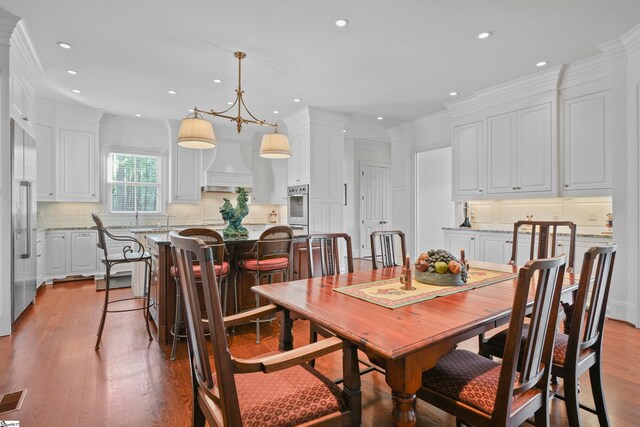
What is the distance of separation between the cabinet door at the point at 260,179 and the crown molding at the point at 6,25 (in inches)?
166

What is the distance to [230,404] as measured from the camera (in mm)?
980

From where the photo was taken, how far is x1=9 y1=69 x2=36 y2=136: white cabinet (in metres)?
3.22

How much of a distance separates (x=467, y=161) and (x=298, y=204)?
275 centimetres

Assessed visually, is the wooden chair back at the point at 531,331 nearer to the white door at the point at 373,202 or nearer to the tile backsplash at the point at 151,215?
the tile backsplash at the point at 151,215

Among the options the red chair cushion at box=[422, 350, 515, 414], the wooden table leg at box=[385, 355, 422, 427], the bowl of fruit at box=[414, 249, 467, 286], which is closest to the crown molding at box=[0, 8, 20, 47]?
the bowl of fruit at box=[414, 249, 467, 286]

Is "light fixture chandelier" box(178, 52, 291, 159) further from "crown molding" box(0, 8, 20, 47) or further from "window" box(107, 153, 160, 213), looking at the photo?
"window" box(107, 153, 160, 213)

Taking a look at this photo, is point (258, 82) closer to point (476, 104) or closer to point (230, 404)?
point (476, 104)

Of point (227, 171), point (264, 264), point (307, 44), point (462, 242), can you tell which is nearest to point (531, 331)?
point (264, 264)

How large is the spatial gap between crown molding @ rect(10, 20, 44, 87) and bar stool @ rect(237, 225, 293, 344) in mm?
2924

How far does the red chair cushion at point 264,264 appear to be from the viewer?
2945mm

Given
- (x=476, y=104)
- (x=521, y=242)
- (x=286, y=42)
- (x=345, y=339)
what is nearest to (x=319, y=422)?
(x=345, y=339)

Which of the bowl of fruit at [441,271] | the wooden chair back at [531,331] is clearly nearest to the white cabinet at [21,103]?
the bowl of fruit at [441,271]

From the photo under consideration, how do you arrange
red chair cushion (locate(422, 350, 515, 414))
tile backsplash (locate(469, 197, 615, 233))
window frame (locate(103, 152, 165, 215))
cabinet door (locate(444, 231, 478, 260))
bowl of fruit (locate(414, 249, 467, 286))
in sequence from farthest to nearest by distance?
window frame (locate(103, 152, 165, 215)) < cabinet door (locate(444, 231, 478, 260)) < tile backsplash (locate(469, 197, 615, 233)) < bowl of fruit (locate(414, 249, 467, 286)) < red chair cushion (locate(422, 350, 515, 414))

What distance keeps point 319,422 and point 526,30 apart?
141 inches
